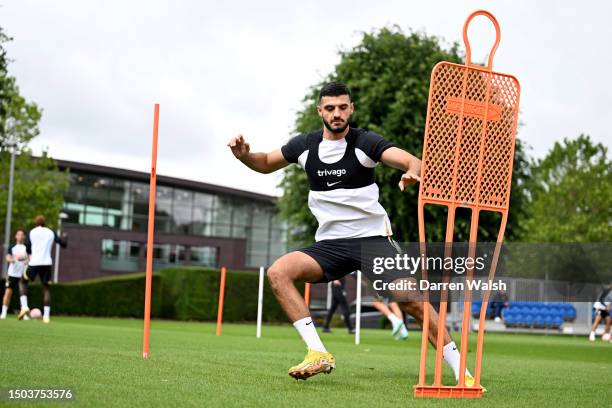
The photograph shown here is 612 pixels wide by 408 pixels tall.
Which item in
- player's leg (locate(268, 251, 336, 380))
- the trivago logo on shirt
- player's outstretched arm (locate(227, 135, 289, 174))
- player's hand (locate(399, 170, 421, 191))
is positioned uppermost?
player's outstretched arm (locate(227, 135, 289, 174))

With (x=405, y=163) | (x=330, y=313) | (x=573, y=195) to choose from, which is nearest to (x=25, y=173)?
(x=330, y=313)

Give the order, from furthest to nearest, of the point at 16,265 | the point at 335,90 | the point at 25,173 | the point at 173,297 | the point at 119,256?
the point at 119,256 → the point at 25,173 → the point at 173,297 → the point at 16,265 → the point at 335,90

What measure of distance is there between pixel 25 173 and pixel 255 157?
35969mm

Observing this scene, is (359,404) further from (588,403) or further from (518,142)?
(518,142)

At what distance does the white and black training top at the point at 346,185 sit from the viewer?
21.5 feet

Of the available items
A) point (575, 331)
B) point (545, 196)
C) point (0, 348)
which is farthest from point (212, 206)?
point (0, 348)

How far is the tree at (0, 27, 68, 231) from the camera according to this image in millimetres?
37875

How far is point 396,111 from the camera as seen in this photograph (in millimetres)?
26250

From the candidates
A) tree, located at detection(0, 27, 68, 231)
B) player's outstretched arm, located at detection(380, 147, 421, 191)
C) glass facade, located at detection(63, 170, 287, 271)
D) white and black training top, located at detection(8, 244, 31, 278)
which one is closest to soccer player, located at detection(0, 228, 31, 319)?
white and black training top, located at detection(8, 244, 31, 278)

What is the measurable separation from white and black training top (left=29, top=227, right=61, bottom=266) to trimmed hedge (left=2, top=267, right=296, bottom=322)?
12332 millimetres

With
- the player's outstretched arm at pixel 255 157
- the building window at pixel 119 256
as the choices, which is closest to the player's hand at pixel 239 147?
the player's outstretched arm at pixel 255 157

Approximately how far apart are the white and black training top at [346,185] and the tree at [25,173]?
3189cm

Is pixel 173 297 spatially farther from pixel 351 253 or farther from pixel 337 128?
pixel 337 128

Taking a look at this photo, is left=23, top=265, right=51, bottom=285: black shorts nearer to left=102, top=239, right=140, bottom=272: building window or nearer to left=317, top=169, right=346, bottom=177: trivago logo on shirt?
left=317, top=169, right=346, bottom=177: trivago logo on shirt
